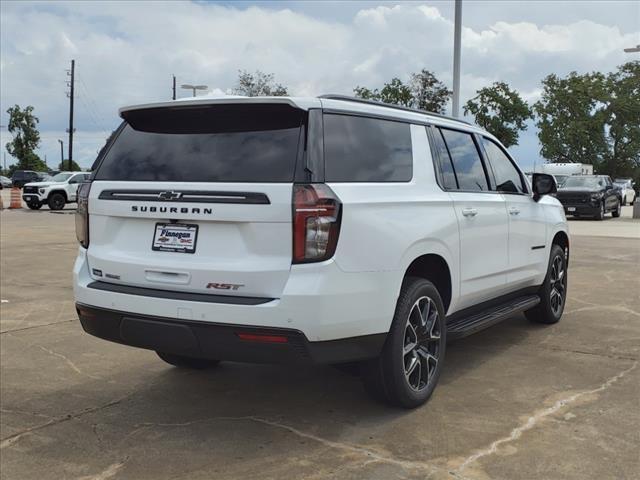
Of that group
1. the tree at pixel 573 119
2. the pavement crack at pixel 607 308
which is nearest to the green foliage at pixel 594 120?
the tree at pixel 573 119

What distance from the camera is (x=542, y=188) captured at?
6.06m

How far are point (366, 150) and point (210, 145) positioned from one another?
90 centimetres

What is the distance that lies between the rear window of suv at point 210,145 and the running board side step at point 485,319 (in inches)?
70.3

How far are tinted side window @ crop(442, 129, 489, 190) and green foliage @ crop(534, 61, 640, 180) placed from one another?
54.4 metres

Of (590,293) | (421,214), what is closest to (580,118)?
(590,293)

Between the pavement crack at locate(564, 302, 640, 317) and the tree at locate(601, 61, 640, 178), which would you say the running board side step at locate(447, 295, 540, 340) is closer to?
the pavement crack at locate(564, 302, 640, 317)

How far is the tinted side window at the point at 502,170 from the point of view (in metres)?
5.54

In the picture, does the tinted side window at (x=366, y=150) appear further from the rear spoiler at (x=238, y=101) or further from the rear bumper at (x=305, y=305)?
the rear bumper at (x=305, y=305)

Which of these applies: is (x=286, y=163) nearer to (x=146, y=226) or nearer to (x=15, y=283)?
(x=146, y=226)

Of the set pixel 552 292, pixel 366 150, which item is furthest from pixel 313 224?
pixel 552 292

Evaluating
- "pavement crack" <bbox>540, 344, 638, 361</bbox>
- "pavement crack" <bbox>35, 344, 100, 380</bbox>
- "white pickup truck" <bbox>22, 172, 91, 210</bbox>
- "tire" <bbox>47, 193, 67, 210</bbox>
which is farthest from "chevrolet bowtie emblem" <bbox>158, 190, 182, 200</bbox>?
"tire" <bbox>47, 193, 67, 210</bbox>

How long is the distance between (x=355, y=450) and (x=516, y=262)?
2602mm

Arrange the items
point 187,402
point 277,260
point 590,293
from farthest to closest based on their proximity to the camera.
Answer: point 590,293 < point 187,402 < point 277,260

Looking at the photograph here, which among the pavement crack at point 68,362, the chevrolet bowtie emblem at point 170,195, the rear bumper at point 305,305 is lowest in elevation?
the pavement crack at point 68,362
